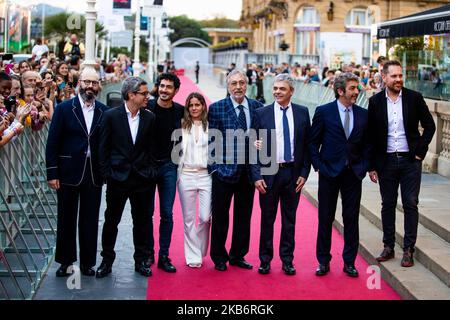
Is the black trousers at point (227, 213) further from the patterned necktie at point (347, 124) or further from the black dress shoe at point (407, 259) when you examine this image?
the black dress shoe at point (407, 259)

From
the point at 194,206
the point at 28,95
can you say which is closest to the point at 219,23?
the point at 28,95

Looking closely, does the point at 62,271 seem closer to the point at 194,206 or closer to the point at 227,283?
the point at 194,206

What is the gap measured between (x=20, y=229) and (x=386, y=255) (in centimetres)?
419

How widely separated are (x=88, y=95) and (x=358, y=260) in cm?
353

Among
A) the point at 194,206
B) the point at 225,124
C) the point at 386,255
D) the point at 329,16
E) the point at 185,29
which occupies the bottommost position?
the point at 386,255

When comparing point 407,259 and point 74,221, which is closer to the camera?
point 74,221

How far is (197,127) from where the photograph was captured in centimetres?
827

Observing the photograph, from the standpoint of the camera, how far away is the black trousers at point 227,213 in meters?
8.36

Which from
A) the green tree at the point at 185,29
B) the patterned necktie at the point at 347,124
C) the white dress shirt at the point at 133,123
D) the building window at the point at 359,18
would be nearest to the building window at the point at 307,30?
the building window at the point at 359,18

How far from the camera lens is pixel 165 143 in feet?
27.2

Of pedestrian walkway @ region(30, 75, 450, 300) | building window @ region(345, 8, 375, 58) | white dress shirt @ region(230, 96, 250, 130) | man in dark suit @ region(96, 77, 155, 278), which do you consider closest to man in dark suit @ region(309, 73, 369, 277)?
pedestrian walkway @ region(30, 75, 450, 300)
